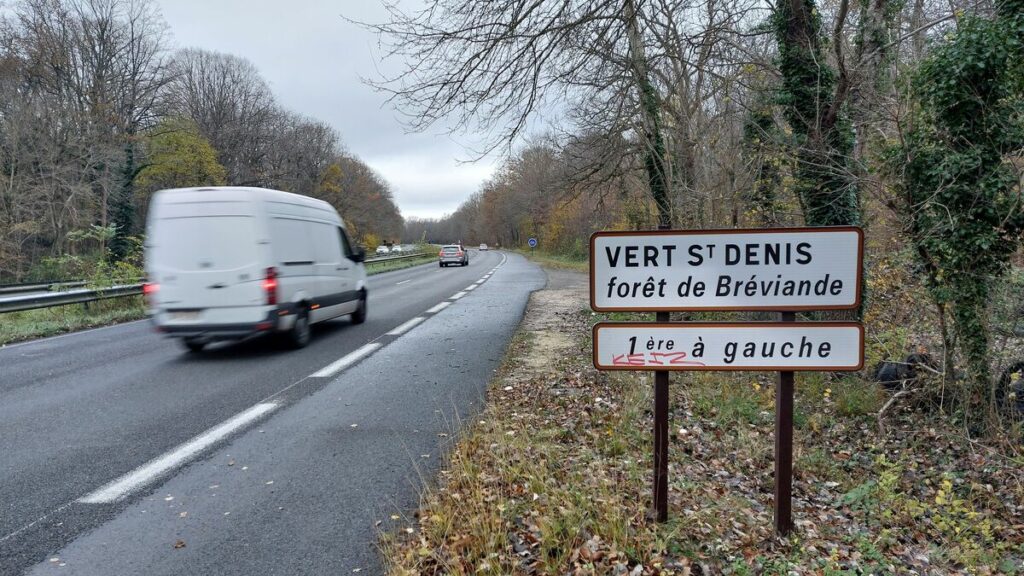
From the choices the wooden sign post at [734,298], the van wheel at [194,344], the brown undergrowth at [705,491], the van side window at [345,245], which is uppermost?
the van side window at [345,245]

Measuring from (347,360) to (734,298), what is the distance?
630 centimetres

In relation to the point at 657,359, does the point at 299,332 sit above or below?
below

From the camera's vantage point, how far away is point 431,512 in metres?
3.45

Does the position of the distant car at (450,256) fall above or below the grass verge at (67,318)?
above

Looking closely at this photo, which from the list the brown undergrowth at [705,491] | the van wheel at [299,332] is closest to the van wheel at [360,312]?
the van wheel at [299,332]

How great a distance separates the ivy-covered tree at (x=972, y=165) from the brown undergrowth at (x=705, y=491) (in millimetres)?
1194

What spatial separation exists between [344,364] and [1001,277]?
7.63 metres

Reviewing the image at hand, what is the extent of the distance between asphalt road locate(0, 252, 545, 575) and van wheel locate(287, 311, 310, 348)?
0.83 ft

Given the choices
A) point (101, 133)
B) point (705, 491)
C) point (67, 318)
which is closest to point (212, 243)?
point (705, 491)

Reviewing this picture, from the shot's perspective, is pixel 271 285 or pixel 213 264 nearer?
pixel 213 264

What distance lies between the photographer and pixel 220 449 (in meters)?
4.70

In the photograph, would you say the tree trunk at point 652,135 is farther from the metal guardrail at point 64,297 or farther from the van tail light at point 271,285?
the metal guardrail at point 64,297

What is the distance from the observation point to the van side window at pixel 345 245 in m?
10.9

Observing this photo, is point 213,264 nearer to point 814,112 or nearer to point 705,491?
point 705,491
